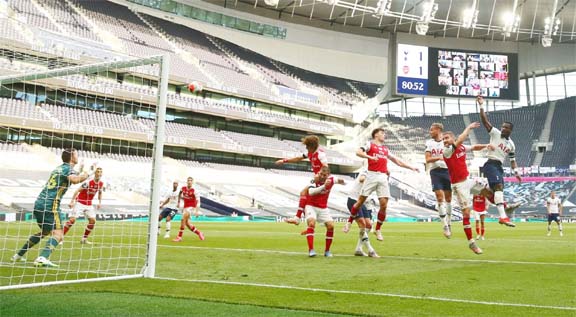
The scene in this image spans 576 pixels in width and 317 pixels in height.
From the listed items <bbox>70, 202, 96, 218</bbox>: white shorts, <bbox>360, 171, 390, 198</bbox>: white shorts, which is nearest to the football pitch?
<bbox>360, 171, 390, 198</bbox>: white shorts

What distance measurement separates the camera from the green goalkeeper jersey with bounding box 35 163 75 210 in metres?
8.86

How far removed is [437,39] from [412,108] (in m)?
9.40

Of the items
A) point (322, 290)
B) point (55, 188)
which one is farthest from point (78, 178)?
point (322, 290)

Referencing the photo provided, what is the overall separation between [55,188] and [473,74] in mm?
51237

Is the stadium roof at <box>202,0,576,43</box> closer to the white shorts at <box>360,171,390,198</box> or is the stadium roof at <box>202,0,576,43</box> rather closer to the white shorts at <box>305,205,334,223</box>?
the white shorts at <box>360,171,390,198</box>

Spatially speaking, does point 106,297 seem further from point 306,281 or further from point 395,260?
point 395,260

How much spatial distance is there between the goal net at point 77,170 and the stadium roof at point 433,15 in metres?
18.8

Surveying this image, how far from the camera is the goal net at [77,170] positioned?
8.48 m

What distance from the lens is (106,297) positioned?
603cm

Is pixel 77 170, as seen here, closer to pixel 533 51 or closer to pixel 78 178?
pixel 78 178

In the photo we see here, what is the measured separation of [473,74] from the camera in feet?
179

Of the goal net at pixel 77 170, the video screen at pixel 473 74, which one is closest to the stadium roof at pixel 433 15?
the video screen at pixel 473 74

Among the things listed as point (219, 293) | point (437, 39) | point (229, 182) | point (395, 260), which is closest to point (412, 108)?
point (437, 39)

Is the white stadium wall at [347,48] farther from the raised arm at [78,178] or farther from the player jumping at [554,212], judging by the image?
the raised arm at [78,178]
